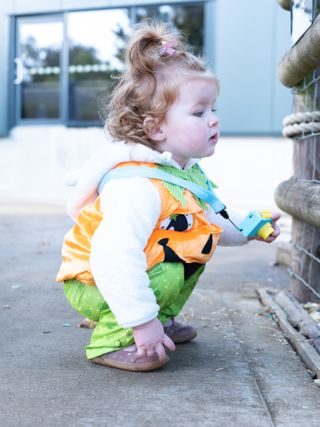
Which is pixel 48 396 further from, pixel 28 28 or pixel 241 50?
pixel 28 28

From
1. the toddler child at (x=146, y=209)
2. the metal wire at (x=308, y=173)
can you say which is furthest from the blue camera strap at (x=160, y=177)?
the metal wire at (x=308, y=173)

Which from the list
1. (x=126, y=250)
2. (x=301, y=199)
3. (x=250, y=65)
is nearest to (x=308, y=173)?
(x=301, y=199)

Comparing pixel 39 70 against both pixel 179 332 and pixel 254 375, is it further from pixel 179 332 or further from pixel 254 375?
pixel 254 375

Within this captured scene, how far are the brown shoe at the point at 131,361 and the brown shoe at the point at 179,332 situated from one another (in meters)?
0.34

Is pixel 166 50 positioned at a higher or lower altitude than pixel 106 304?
higher

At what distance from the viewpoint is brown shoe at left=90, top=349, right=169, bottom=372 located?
82.9 inches

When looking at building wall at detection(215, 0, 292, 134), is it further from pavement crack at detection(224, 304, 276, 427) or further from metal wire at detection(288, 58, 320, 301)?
pavement crack at detection(224, 304, 276, 427)

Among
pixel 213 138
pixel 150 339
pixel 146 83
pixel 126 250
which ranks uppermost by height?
pixel 146 83

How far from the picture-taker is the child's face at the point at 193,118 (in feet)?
7.34

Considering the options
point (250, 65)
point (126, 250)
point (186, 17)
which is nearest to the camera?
point (126, 250)

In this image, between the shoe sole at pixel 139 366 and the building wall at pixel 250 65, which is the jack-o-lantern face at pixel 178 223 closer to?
the shoe sole at pixel 139 366

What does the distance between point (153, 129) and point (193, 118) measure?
0.14 meters

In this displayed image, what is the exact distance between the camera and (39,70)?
1153 centimetres

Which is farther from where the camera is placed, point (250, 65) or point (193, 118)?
point (250, 65)
